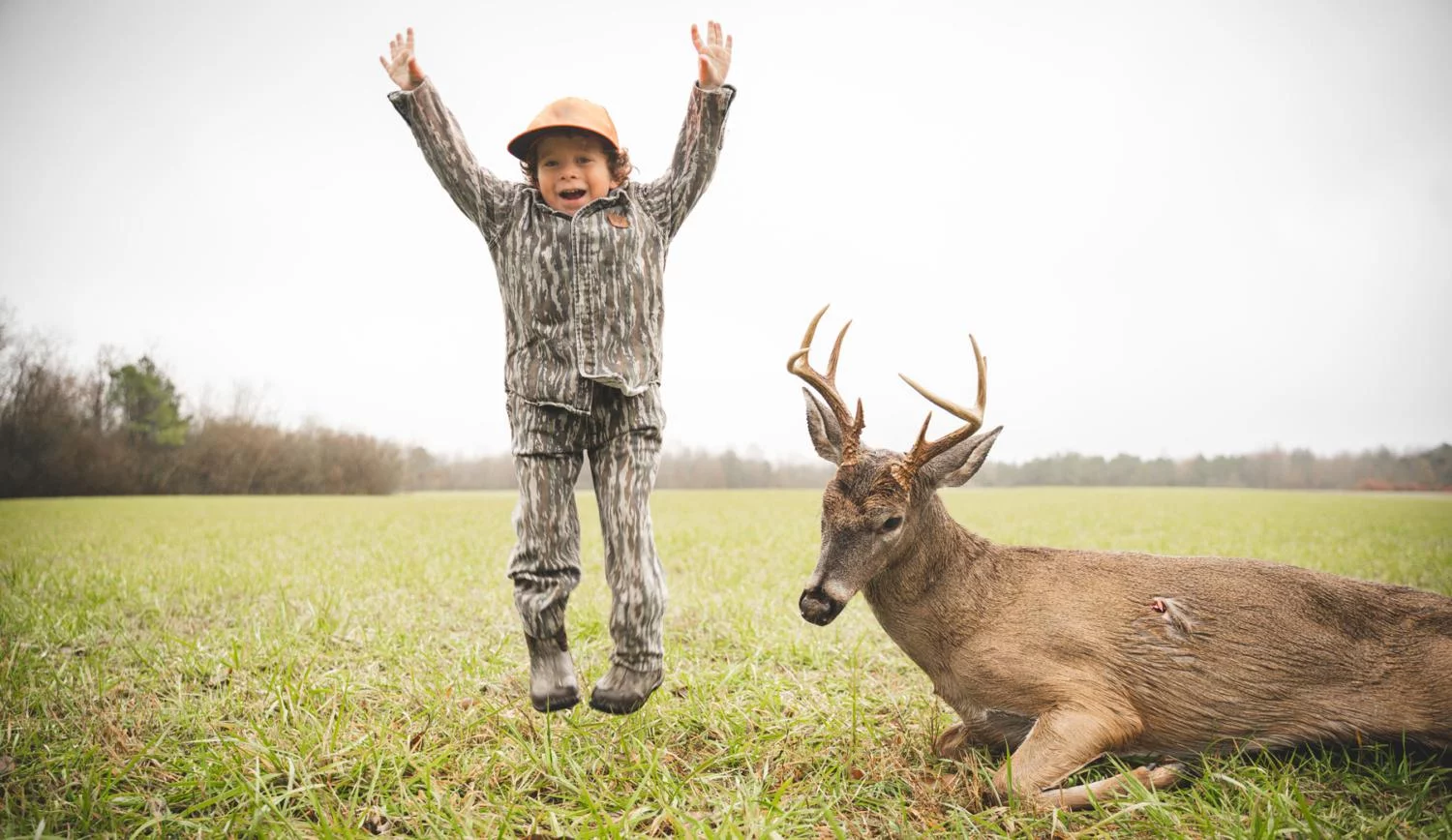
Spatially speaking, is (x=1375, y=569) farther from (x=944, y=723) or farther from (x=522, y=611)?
(x=522, y=611)

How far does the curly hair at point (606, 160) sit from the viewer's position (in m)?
3.38

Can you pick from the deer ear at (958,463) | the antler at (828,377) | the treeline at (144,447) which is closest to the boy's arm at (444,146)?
the antler at (828,377)

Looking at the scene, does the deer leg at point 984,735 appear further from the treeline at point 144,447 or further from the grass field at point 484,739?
the treeline at point 144,447

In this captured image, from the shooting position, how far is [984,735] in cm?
328

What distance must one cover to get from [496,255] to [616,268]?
24.8 inches

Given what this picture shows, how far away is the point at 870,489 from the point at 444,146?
2.47 metres

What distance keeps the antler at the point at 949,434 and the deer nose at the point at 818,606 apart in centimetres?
70

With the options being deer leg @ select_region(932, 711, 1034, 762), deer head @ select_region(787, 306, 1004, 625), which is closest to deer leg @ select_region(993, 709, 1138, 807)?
deer leg @ select_region(932, 711, 1034, 762)

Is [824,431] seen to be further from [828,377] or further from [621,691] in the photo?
[621,691]

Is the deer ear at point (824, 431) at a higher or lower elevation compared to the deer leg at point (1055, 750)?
higher

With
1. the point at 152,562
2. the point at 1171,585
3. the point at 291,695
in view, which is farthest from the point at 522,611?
the point at 152,562

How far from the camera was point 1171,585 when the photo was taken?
3486 millimetres

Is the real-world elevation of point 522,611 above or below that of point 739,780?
above

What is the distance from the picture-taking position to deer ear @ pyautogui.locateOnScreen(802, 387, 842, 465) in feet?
11.6
